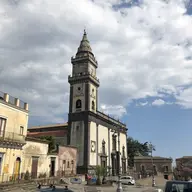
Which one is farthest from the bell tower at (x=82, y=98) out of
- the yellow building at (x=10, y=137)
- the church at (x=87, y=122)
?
the yellow building at (x=10, y=137)

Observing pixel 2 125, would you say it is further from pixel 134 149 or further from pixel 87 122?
pixel 134 149

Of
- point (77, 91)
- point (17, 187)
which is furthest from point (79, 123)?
point (17, 187)

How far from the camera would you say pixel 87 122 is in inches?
1575

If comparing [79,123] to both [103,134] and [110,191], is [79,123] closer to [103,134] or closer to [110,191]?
[103,134]

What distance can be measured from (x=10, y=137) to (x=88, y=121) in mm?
18523

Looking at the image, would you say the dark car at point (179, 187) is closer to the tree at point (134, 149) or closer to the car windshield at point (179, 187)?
the car windshield at point (179, 187)

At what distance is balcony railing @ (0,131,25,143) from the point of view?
22422mm

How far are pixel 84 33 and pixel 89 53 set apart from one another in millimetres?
6845

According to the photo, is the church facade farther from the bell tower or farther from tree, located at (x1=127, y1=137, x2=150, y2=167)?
tree, located at (x1=127, y1=137, x2=150, y2=167)

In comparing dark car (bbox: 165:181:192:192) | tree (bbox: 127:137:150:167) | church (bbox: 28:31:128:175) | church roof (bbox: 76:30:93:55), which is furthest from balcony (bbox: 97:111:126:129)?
dark car (bbox: 165:181:192:192)

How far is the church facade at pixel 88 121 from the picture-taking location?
39156 millimetres

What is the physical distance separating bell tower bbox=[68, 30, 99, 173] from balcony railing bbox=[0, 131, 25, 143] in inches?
622

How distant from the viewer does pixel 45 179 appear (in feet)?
84.7

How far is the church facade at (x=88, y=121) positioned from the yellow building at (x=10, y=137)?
15361mm
